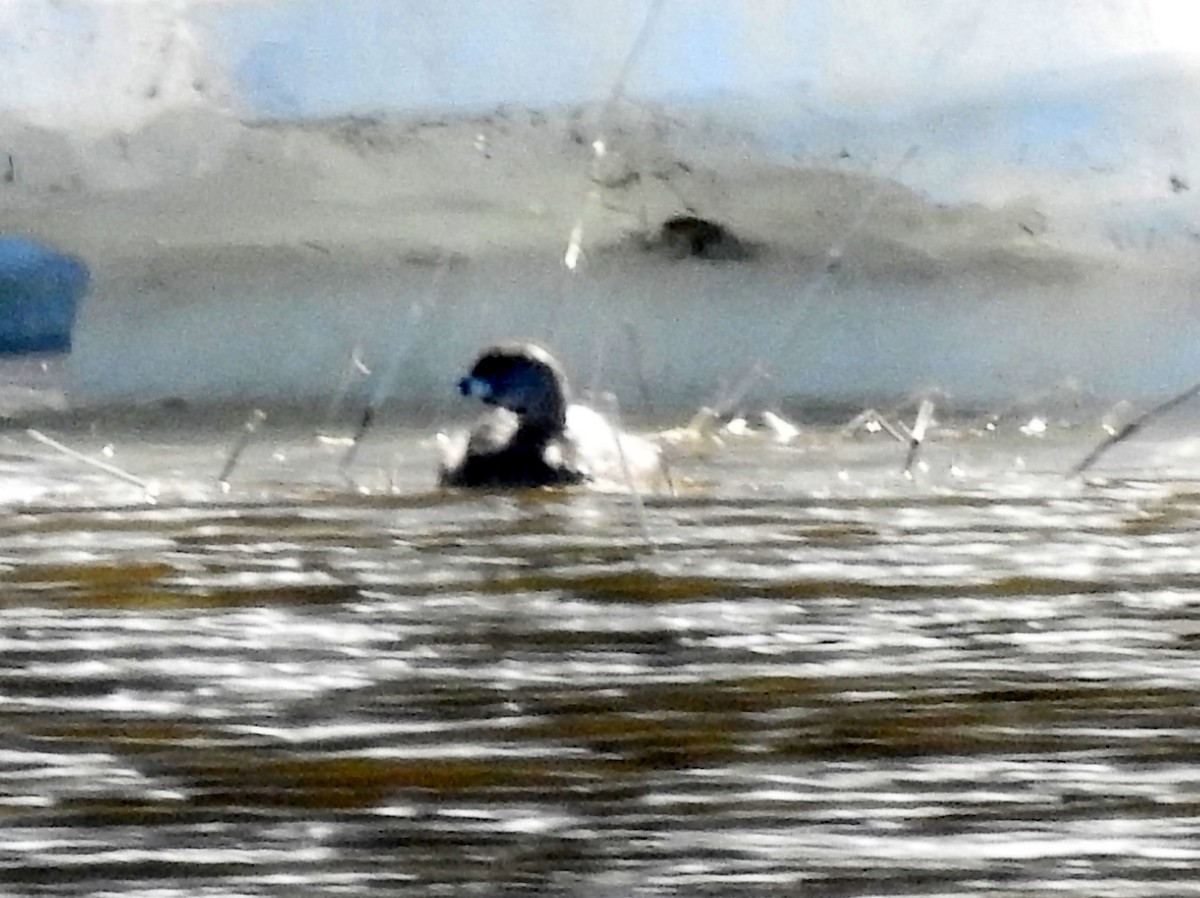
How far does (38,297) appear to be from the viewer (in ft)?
3.67

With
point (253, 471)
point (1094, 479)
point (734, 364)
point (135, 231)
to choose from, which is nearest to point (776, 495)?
point (734, 364)

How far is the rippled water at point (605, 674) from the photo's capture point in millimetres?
595

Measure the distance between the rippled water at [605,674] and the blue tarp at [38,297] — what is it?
0.08m

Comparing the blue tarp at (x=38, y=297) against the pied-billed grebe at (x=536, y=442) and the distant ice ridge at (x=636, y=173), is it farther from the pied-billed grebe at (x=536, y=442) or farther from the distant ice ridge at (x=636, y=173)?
the pied-billed grebe at (x=536, y=442)

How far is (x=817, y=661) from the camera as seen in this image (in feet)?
2.50

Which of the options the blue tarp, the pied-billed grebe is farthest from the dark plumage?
the blue tarp

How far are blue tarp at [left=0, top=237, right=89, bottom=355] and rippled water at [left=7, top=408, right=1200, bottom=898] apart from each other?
0.28ft

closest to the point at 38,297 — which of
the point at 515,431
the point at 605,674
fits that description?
the point at 515,431

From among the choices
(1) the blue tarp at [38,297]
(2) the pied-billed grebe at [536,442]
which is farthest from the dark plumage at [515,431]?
(1) the blue tarp at [38,297]

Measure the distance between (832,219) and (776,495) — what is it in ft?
0.83

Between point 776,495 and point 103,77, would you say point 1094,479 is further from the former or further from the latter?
point 103,77

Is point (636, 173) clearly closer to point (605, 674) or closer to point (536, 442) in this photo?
point (536, 442)

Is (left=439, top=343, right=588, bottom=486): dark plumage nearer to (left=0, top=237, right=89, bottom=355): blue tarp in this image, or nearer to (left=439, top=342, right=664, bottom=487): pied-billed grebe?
(left=439, top=342, right=664, bottom=487): pied-billed grebe

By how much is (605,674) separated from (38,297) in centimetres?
62
